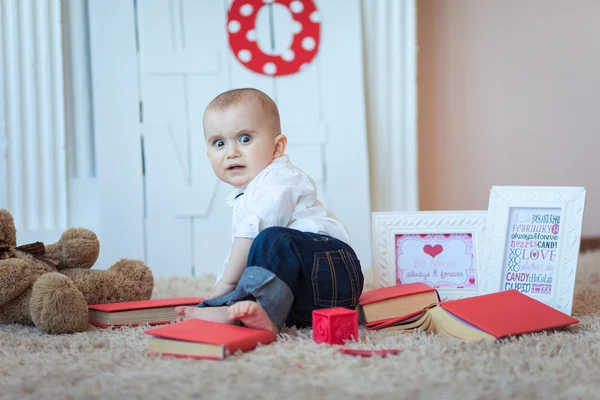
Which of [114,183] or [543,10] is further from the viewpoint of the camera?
[543,10]

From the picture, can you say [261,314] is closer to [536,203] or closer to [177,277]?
[536,203]

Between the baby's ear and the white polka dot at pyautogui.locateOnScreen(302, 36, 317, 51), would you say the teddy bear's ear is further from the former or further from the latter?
the white polka dot at pyautogui.locateOnScreen(302, 36, 317, 51)

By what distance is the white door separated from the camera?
1.88m

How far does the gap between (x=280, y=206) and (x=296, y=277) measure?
0.50ft

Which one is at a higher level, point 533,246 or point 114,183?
point 114,183

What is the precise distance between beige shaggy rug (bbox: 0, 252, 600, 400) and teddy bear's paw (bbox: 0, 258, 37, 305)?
4.7 inches

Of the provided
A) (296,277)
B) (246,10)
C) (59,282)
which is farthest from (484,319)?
(246,10)

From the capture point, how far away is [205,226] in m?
1.90

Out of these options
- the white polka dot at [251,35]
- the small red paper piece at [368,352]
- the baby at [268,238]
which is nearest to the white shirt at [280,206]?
the baby at [268,238]

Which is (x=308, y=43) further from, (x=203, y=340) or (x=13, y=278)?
(x=203, y=340)

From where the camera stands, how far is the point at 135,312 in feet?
3.85

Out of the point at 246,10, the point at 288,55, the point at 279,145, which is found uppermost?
the point at 246,10

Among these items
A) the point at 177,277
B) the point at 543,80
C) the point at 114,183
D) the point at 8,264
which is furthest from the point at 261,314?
the point at 543,80

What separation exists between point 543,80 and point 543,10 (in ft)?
0.77
